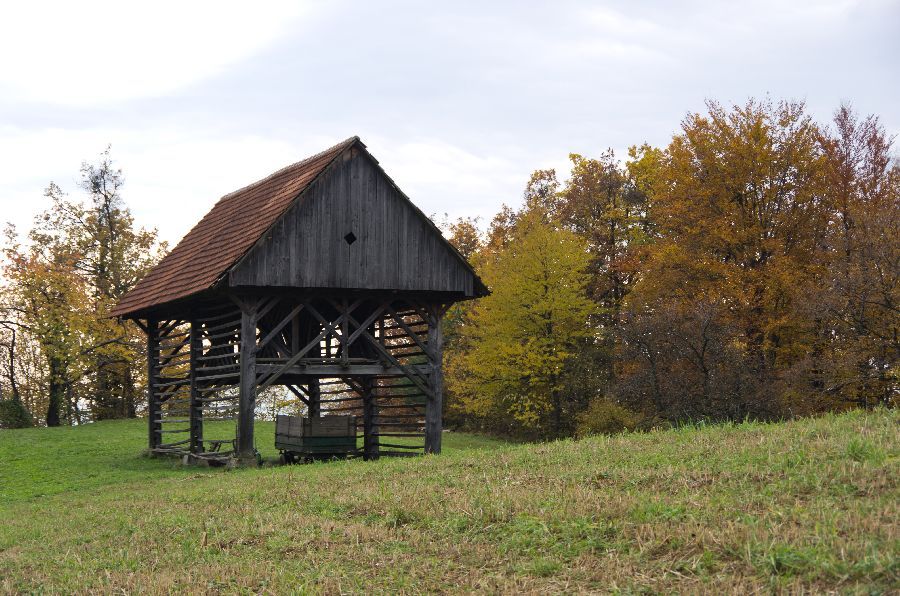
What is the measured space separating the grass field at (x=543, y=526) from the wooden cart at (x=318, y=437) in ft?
24.4

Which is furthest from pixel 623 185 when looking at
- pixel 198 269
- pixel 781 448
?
pixel 781 448

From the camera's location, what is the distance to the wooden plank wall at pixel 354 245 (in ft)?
65.5

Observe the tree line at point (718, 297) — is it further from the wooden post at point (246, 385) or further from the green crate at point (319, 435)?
the wooden post at point (246, 385)

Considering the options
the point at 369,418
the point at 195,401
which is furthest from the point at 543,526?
the point at 195,401

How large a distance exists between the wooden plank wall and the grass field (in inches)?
293

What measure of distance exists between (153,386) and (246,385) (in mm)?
7278

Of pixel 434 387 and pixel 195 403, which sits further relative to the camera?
pixel 195 403

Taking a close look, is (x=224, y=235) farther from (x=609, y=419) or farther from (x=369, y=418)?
(x=609, y=419)

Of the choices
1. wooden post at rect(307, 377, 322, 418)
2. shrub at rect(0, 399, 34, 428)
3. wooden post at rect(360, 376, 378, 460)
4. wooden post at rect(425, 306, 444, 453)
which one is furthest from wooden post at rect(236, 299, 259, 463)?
shrub at rect(0, 399, 34, 428)

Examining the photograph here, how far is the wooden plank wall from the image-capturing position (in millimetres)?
19969

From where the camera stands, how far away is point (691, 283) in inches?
1191

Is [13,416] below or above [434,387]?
below

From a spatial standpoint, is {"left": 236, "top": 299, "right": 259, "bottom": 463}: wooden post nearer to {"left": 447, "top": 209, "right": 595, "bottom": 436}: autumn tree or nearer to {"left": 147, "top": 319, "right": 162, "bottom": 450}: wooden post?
{"left": 147, "top": 319, "right": 162, "bottom": 450}: wooden post

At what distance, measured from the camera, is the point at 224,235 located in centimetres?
2288
